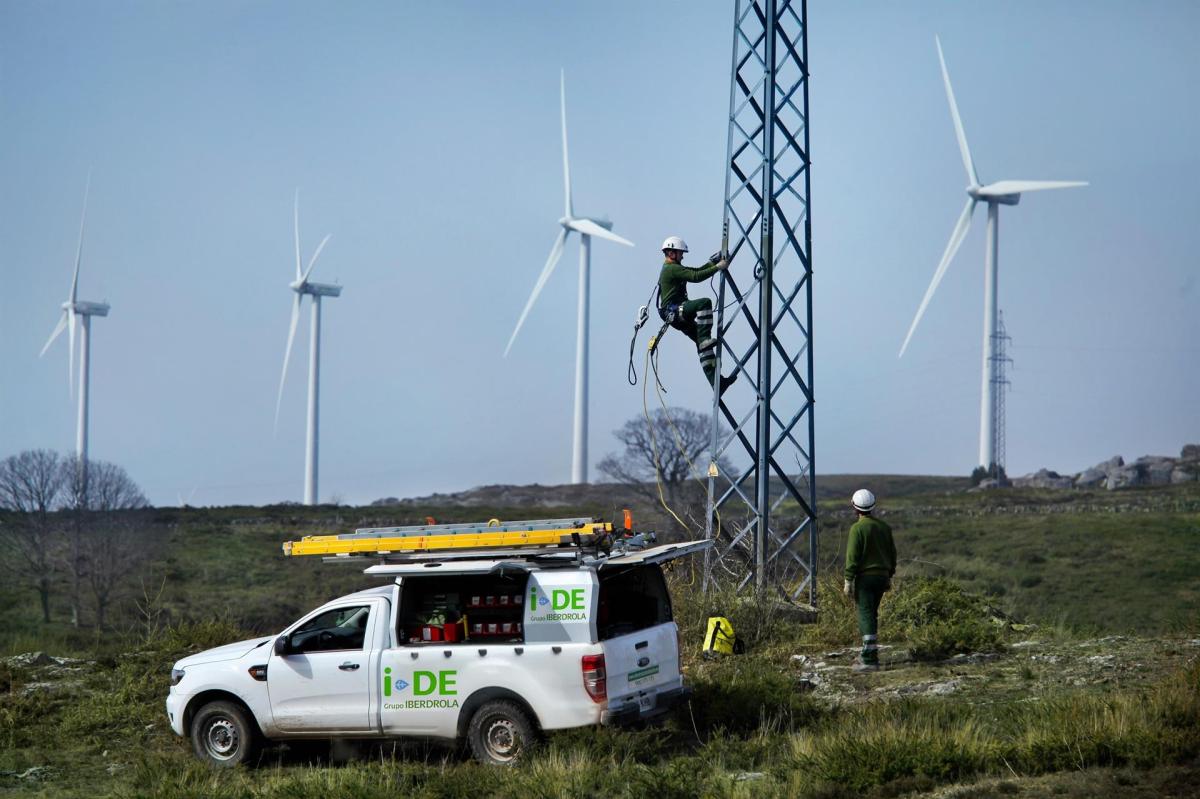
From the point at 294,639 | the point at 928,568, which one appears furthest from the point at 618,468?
the point at 294,639

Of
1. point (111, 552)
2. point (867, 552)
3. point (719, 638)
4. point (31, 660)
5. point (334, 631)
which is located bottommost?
point (111, 552)

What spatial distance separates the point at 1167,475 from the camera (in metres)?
90.6

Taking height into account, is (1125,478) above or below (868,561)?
above

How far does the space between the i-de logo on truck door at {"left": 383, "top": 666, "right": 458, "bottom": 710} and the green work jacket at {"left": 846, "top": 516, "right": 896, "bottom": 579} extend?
5.09m

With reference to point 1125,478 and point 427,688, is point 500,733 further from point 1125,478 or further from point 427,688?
point 1125,478

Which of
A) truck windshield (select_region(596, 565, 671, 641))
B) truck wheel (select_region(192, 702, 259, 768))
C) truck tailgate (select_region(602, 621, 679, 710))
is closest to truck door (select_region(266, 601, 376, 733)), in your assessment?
truck wheel (select_region(192, 702, 259, 768))

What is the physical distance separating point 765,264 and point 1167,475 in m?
79.7

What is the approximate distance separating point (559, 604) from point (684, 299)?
6.45m

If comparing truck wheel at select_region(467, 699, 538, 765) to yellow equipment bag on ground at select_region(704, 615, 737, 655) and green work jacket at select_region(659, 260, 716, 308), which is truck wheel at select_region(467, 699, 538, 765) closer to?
yellow equipment bag on ground at select_region(704, 615, 737, 655)

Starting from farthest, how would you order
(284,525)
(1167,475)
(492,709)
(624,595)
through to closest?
(1167,475) → (284,525) → (624,595) → (492,709)

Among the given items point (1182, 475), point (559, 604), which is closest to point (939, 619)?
point (559, 604)

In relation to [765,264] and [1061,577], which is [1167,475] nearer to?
[1061,577]

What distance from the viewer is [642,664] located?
1277 centimetres

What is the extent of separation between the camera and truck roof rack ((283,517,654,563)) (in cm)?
1286
